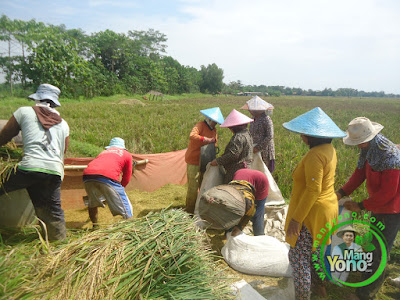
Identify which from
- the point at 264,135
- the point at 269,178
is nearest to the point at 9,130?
the point at 264,135

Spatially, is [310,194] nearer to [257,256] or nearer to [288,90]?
[257,256]

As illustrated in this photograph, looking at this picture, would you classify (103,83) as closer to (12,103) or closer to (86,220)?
(12,103)

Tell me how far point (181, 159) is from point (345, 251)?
9.82 ft

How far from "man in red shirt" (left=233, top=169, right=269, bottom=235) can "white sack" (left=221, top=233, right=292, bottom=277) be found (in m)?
0.30

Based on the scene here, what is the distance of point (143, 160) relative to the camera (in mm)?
4180

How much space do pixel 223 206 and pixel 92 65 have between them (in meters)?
30.3

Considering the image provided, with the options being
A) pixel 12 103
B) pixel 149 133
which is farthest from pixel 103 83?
pixel 149 133

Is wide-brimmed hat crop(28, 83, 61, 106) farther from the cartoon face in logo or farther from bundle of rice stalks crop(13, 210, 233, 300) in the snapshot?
the cartoon face in logo

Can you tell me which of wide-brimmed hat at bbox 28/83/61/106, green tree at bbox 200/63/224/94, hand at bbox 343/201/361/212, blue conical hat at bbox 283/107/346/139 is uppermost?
green tree at bbox 200/63/224/94

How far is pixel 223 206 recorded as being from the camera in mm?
2219

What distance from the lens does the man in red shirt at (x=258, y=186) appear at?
8.70 feet

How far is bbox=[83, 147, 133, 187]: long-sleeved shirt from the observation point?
8.68 feet

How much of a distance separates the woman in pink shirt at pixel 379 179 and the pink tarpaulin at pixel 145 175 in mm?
3031

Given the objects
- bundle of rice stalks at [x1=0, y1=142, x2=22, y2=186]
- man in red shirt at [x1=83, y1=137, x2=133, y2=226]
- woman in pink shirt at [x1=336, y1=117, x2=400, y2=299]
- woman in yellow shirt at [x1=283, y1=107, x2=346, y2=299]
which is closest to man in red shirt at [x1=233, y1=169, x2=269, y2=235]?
woman in yellow shirt at [x1=283, y1=107, x2=346, y2=299]
